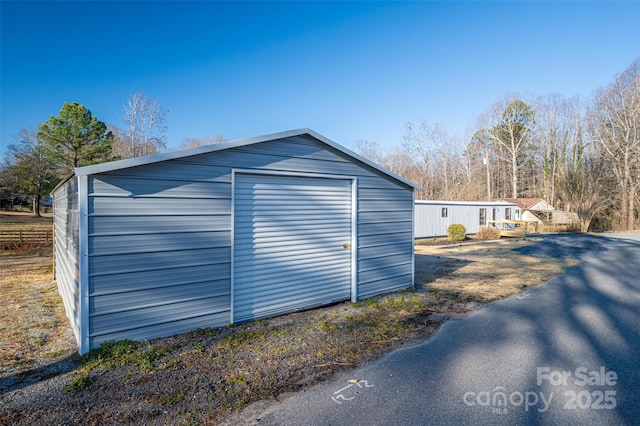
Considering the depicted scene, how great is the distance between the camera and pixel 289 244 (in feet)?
18.3

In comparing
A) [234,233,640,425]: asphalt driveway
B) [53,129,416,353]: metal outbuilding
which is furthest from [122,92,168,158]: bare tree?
[234,233,640,425]: asphalt driveway

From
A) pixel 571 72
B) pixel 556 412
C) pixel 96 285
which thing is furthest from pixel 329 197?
pixel 571 72

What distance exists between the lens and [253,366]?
3648mm

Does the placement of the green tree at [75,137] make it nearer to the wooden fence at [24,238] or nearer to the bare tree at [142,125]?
the bare tree at [142,125]

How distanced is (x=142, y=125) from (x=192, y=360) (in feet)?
79.1

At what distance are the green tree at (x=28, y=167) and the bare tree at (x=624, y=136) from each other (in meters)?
44.0

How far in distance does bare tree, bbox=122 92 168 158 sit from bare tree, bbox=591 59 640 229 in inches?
1333

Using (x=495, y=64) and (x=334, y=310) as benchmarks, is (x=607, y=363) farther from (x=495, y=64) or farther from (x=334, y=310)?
(x=495, y=64)

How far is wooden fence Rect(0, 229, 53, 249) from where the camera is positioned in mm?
14005

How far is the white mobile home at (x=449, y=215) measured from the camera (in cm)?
1942

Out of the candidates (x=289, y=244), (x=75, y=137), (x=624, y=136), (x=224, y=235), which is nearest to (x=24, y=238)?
(x=75, y=137)

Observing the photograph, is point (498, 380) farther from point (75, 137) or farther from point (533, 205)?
point (533, 205)

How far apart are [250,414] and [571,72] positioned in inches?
1006

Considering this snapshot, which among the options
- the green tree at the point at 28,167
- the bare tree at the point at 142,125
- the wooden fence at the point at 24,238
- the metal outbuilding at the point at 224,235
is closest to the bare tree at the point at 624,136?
the metal outbuilding at the point at 224,235
